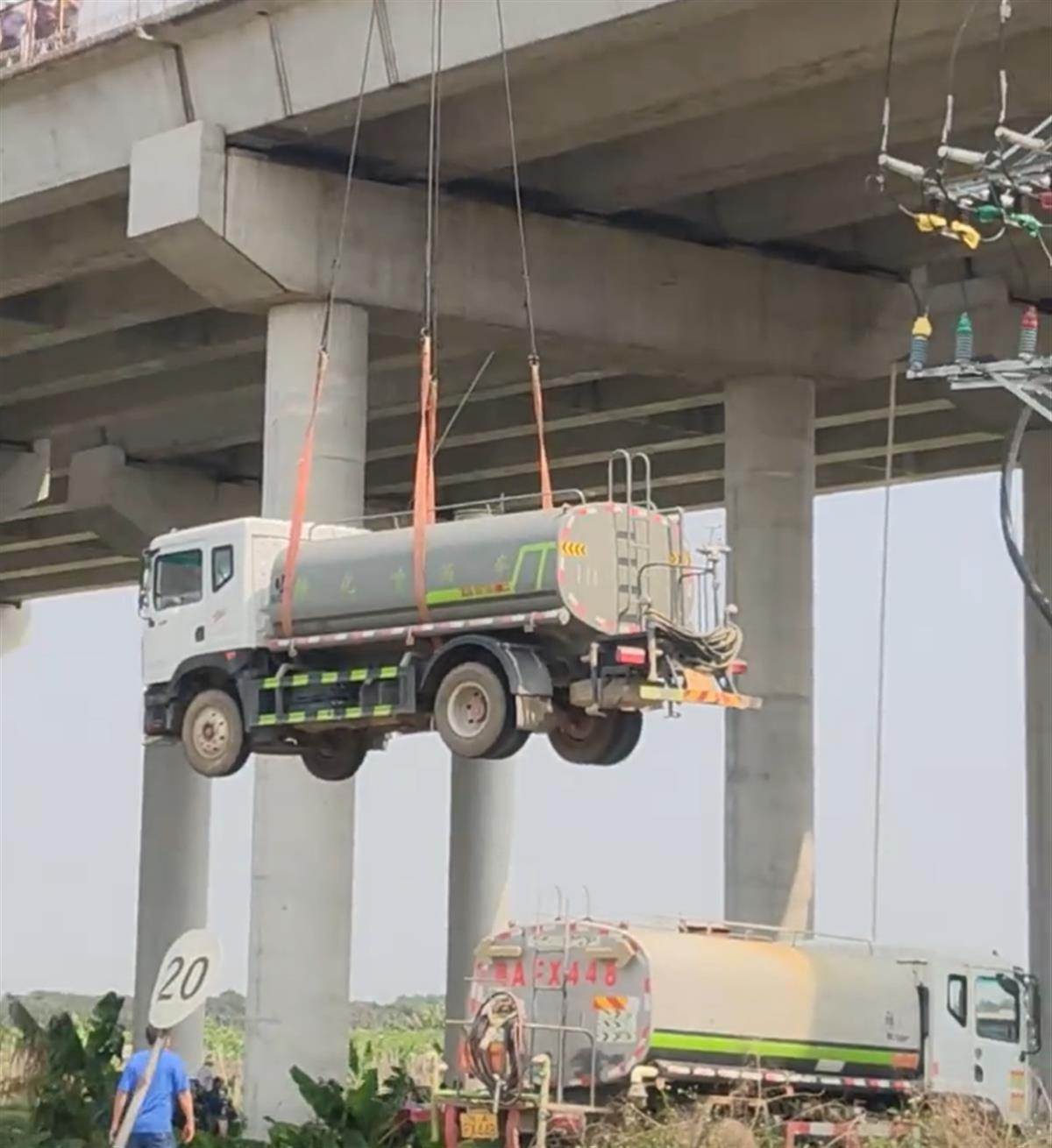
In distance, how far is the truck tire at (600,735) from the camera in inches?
908

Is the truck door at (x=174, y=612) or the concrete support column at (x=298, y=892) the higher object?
the truck door at (x=174, y=612)

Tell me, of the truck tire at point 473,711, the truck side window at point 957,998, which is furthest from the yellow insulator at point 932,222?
the truck side window at point 957,998

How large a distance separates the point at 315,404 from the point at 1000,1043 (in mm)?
9844

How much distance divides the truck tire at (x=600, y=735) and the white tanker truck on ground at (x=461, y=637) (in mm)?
17

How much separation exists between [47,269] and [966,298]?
12.0 m

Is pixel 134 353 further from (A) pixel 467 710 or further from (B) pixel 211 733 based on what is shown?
(A) pixel 467 710

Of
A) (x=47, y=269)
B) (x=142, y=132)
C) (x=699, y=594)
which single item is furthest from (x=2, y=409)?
(x=699, y=594)

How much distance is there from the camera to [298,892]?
2967 cm

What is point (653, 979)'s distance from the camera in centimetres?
2452

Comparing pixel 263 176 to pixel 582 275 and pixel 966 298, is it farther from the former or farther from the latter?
pixel 966 298

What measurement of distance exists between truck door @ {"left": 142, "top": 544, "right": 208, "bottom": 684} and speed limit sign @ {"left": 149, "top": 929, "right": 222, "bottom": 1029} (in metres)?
7.71

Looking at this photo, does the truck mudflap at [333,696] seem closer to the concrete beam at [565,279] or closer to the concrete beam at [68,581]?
the concrete beam at [565,279]

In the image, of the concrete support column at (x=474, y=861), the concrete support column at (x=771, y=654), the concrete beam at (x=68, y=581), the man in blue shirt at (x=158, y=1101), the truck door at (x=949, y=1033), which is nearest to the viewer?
the man in blue shirt at (x=158, y=1101)

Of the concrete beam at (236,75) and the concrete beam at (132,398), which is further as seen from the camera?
the concrete beam at (132,398)
